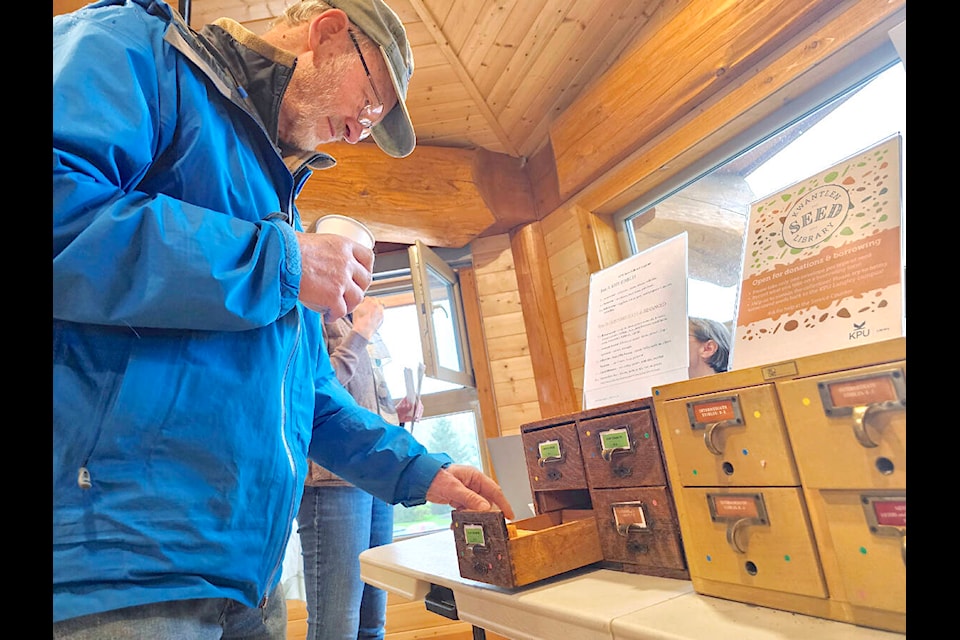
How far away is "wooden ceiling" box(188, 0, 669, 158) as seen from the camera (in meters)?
2.24

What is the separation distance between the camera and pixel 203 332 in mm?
638

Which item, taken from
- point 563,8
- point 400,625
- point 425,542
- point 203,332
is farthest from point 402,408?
point 203,332

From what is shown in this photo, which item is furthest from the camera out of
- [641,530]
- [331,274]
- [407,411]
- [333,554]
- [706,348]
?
[407,411]

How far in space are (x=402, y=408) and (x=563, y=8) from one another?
164 centimetres

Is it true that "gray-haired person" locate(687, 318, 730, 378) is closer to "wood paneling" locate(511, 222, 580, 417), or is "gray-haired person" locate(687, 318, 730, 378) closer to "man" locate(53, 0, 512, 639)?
"man" locate(53, 0, 512, 639)

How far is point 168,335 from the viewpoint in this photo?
0.61 meters

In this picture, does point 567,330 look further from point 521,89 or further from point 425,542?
point 425,542

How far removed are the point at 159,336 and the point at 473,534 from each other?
2.08 ft

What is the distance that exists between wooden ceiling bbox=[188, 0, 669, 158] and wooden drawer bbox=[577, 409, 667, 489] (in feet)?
5.92

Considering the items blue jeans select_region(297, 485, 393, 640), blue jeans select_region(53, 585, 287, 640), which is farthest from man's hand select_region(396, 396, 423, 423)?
blue jeans select_region(53, 585, 287, 640)

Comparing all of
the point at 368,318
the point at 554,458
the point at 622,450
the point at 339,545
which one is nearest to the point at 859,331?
the point at 622,450

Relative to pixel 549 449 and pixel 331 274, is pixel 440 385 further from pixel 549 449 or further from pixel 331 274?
pixel 331 274

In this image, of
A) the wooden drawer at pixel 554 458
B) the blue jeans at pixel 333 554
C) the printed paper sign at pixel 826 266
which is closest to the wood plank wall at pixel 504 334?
the blue jeans at pixel 333 554

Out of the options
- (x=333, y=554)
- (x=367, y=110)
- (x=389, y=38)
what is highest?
(x=389, y=38)
